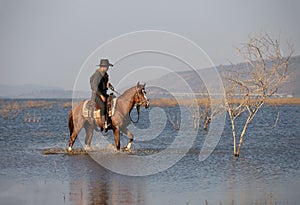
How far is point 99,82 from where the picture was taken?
53.9 ft

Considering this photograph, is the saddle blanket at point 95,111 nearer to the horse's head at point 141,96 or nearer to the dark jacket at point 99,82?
the dark jacket at point 99,82

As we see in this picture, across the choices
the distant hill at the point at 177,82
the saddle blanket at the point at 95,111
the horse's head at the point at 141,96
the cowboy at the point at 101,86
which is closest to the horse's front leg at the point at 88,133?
the saddle blanket at the point at 95,111

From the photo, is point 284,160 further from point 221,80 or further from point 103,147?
point 103,147

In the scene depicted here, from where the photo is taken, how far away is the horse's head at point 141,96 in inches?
647

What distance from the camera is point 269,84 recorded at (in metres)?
15.6

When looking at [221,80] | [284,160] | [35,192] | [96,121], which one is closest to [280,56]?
[221,80]

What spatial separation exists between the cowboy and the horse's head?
0.83 metres

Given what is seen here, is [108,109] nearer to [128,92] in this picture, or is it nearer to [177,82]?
[128,92]

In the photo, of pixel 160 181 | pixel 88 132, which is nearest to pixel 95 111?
pixel 88 132

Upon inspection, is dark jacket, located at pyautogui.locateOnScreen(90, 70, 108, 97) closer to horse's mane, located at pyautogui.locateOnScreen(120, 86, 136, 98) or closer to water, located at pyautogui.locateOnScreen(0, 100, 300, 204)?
horse's mane, located at pyautogui.locateOnScreen(120, 86, 136, 98)

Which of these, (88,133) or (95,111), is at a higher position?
(95,111)

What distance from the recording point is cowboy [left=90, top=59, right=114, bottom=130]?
16406 mm

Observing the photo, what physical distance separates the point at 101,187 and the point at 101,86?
19.8ft

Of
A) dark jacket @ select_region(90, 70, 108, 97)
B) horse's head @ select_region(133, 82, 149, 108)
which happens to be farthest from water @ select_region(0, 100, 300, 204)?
dark jacket @ select_region(90, 70, 108, 97)
